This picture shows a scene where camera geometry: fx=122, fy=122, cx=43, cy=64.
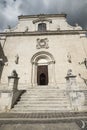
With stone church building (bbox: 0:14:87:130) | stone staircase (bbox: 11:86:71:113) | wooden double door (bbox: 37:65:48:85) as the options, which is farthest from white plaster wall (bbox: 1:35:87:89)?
stone staircase (bbox: 11:86:71:113)

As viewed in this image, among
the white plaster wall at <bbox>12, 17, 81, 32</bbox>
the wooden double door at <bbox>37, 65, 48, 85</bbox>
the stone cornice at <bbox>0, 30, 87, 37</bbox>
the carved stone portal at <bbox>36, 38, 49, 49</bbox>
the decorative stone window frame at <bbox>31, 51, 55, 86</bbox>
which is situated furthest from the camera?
the white plaster wall at <bbox>12, 17, 81, 32</bbox>

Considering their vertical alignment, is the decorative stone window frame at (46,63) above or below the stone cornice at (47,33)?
below

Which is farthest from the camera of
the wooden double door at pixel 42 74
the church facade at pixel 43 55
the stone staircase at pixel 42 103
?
the wooden double door at pixel 42 74

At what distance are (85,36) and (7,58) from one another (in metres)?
10.9

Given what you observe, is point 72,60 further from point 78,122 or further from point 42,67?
point 78,122

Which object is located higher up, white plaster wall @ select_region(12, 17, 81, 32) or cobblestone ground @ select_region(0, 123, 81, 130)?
white plaster wall @ select_region(12, 17, 81, 32)

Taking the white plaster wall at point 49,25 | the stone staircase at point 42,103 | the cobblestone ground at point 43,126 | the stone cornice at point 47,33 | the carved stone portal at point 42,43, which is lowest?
the cobblestone ground at point 43,126

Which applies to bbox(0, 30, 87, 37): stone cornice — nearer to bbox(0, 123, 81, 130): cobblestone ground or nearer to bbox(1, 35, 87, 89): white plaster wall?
bbox(1, 35, 87, 89): white plaster wall

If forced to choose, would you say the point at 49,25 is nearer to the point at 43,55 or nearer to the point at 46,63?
the point at 43,55

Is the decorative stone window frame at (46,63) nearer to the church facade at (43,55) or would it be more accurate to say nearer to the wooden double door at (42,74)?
the church facade at (43,55)

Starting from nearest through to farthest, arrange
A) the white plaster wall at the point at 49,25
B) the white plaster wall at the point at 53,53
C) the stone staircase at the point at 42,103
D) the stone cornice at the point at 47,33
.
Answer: the stone staircase at the point at 42,103
the white plaster wall at the point at 53,53
the stone cornice at the point at 47,33
the white plaster wall at the point at 49,25

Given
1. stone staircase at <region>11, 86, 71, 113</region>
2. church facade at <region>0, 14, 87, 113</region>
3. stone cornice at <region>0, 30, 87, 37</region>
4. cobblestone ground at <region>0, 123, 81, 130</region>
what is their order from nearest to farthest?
1. cobblestone ground at <region>0, 123, 81, 130</region>
2. stone staircase at <region>11, 86, 71, 113</region>
3. church facade at <region>0, 14, 87, 113</region>
4. stone cornice at <region>0, 30, 87, 37</region>

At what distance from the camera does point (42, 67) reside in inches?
648

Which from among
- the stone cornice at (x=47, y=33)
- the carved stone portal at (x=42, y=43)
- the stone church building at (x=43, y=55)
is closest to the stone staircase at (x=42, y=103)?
the stone church building at (x=43, y=55)
